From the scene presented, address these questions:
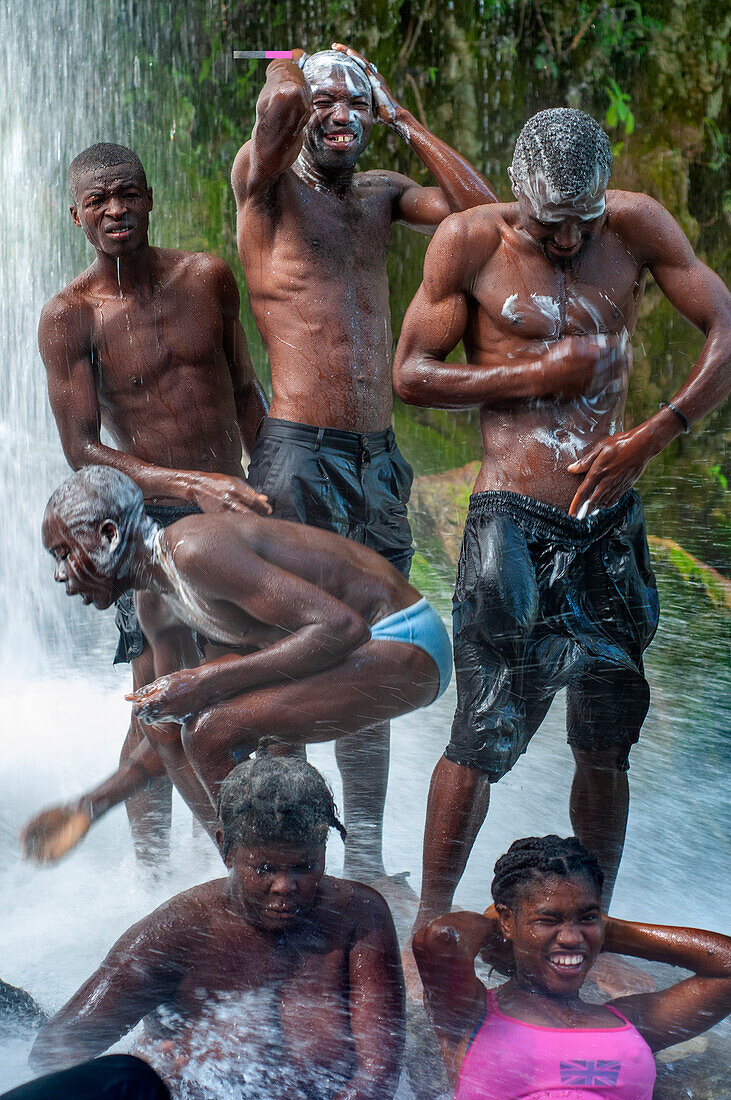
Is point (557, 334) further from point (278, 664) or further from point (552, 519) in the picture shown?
point (278, 664)

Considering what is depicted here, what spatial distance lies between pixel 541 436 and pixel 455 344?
0.27 meters

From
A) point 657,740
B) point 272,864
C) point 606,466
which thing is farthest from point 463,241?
point 657,740

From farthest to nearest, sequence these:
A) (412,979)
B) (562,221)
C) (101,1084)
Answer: (562,221)
(412,979)
(101,1084)

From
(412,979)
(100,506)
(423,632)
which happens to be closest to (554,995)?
(412,979)

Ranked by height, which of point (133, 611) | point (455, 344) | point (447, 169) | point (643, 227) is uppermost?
point (447, 169)

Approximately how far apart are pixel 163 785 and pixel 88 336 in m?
1.08

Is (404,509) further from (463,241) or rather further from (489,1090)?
(489,1090)

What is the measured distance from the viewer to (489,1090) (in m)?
1.80

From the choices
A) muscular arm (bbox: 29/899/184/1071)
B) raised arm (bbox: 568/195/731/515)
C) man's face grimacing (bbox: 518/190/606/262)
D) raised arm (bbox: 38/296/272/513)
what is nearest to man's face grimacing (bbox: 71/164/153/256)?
raised arm (bbox: 38/296/272/513)

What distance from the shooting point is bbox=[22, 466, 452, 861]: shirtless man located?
2.07 m

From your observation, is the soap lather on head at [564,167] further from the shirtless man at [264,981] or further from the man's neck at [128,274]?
the shirtless man at [264,981]

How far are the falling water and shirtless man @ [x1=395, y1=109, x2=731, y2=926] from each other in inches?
8.5

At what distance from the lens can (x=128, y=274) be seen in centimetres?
245

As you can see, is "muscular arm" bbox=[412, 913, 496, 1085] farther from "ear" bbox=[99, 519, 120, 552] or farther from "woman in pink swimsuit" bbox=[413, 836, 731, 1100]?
"ear" bbox=[99, 519, 120, 552]
